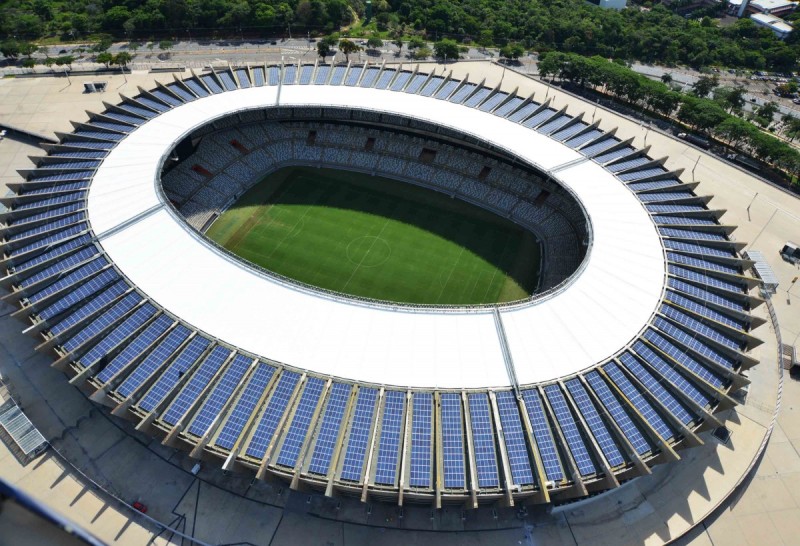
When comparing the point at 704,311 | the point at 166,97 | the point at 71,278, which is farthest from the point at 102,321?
the point at 704,311

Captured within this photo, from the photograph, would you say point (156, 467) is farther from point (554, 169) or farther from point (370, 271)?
point (554, 169)

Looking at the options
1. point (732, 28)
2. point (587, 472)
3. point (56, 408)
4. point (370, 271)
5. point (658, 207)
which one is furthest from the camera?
point (732, 28)

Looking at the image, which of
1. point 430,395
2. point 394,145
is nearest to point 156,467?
point 430,395

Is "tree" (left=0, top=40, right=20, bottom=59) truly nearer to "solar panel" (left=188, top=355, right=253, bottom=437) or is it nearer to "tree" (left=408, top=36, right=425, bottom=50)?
"tree" (left=408, top=36, right=425, bottom=50)

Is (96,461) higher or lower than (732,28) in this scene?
lower

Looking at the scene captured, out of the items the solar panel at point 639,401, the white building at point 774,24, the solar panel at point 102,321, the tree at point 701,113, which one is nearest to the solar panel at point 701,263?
the solar panel at point 639,401

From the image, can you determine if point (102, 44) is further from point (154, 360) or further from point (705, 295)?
point (705, 295)
